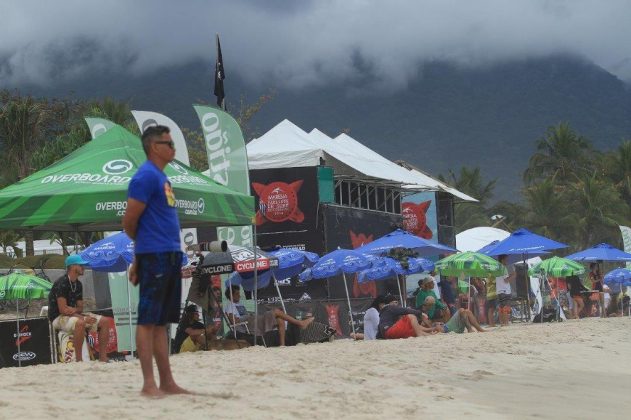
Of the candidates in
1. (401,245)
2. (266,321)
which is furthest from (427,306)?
(266,321)

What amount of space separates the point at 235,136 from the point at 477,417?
28.3ft

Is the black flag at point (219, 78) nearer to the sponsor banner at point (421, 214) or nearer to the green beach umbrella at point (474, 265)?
the green beach umbrella at point (474, 265)

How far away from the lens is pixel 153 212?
6055 millimetres

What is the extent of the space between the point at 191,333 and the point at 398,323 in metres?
3.97

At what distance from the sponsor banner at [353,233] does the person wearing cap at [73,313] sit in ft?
42.4

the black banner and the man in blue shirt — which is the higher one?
→ the man in blue shirt

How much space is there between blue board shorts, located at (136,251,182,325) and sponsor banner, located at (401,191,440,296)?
2621 cm

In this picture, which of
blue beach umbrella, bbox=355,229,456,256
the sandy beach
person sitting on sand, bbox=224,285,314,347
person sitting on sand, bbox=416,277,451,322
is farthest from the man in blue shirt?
blue beach umbrella, bbox=355,229,456,256

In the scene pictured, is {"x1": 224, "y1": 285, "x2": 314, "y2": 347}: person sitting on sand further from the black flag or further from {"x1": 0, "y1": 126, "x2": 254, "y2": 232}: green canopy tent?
{"x1": 0, "y1": 126, "x2": 254, "y2": 232}: green canopy tent

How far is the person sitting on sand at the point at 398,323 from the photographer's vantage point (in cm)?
1479

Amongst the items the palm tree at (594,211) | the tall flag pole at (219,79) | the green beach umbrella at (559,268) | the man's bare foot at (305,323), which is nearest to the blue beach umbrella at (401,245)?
the man's bare foot at (305,323)

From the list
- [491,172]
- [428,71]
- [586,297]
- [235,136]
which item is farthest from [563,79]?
[235,136]

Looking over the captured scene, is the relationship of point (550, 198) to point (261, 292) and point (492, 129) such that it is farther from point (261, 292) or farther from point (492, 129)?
point (492, 129)

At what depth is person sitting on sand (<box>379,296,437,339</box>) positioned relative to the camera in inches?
582
